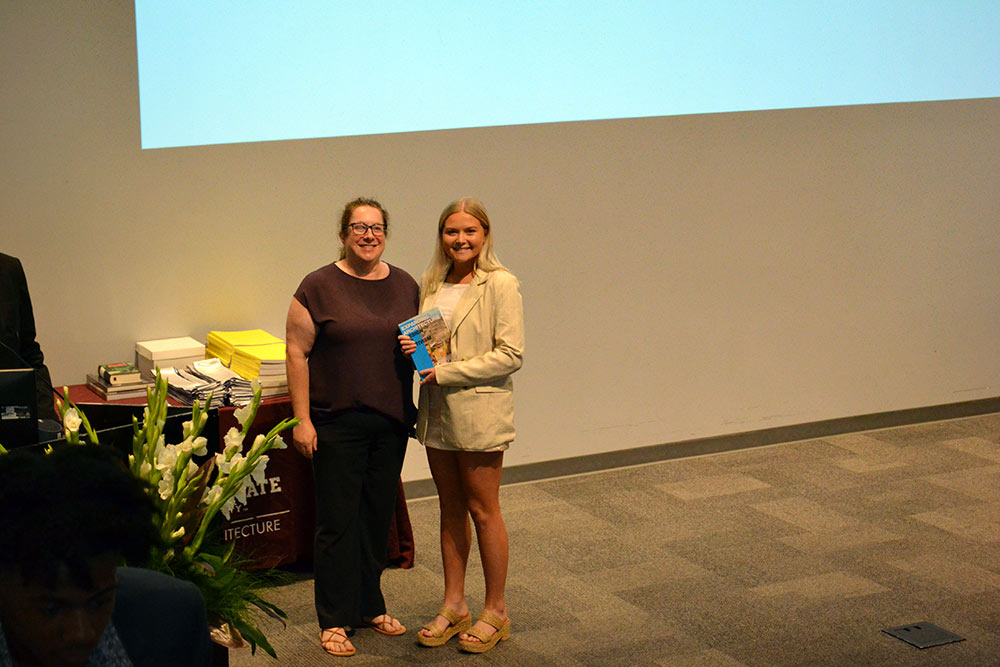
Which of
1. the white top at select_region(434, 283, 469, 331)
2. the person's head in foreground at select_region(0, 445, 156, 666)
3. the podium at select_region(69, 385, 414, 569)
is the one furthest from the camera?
the podium at select_region(69, 385, 414, 569)

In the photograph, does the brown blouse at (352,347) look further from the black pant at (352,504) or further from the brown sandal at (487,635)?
the brown sandal at (487,635)

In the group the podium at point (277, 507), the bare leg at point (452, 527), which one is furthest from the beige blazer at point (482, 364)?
the podium at point (277, 507)

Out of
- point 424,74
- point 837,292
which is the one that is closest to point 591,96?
point 424,74

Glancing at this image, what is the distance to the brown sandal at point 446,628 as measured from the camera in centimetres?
349

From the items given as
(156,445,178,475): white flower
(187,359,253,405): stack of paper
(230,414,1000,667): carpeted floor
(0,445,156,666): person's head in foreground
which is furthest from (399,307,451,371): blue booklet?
(0,445,156,666): person's head in foreground

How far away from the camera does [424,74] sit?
4.76 metres

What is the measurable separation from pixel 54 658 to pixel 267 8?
368 cm

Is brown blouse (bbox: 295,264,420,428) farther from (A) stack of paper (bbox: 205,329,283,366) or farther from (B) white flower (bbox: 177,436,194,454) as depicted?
(B) white flower (bbox: 177,436,194,454)

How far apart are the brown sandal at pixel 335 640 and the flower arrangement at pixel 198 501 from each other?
165cm

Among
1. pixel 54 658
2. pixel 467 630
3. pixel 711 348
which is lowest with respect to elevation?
pixel 467 630

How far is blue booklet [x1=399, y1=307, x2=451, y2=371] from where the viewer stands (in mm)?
3340

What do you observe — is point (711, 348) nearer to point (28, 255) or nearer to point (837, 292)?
point (837, 292)

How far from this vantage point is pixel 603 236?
5234 mm

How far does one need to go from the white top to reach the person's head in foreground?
89.6 inches
